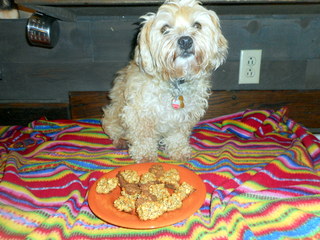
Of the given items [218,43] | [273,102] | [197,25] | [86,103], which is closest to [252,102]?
[273,102]

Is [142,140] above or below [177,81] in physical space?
below

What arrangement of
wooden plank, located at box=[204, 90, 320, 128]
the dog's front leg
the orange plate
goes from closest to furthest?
the orange plate → the dog's front leg → wooden plank, located at box=[204, 90, 320, 128]

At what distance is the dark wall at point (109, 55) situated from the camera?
193 centimetres

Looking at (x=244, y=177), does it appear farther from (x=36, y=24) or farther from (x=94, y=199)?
(x=36, y=24)

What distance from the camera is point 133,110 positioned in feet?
4.93

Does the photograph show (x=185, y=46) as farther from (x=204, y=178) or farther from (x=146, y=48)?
(x=204, y=178)

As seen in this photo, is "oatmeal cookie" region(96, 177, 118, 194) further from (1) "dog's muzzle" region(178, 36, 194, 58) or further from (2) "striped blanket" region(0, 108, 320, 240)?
(1) "dog's muzzle" region(178, 36, 194, 58)

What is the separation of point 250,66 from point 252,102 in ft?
0.85

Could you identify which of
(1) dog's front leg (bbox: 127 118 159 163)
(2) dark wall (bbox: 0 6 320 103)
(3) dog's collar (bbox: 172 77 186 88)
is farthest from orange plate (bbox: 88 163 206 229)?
(2) dark wall (bbox: 0 6 320 103)

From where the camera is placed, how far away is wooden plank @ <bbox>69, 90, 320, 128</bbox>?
206 centimetres

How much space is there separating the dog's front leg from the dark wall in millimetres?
677

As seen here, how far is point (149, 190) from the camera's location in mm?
1121

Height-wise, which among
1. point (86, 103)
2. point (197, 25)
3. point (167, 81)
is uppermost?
point (197, 25)

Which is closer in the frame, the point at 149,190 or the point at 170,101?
the point at 149,190
